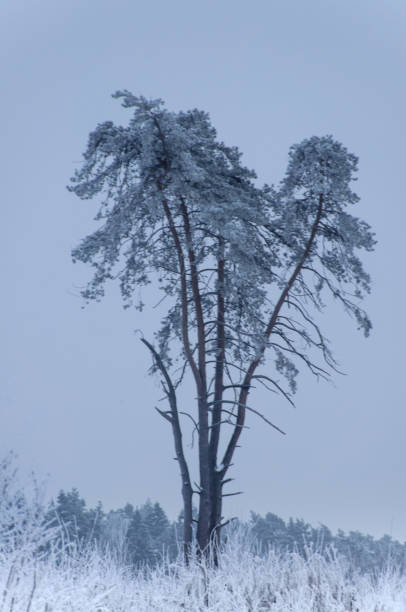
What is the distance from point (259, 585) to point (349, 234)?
8.07 metres

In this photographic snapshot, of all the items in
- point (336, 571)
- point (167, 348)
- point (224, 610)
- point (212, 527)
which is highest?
point (167, 348)

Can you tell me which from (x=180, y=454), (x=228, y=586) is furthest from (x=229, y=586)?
(x=180, y=454)

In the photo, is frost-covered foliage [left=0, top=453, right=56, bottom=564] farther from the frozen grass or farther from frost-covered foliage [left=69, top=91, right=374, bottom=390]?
frost-covered foliage [left=69, top=91, right=374, bottom=390]

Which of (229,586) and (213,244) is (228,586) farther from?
(213,244)

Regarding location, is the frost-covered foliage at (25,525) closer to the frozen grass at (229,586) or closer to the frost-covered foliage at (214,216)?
the frozen grass at (229,586)

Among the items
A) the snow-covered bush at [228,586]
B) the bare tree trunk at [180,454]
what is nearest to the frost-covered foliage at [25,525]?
the snow-covered bush at [228,586]

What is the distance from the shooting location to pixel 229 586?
32.6ft

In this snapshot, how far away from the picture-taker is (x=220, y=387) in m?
14.4

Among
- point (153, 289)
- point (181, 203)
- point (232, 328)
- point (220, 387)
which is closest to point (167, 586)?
point (220, 387)

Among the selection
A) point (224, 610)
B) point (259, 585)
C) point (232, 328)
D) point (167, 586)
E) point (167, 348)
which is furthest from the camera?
point (167, 348)

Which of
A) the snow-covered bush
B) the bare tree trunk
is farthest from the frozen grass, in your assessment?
the bare tree trunk

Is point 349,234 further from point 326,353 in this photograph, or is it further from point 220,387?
point 220,387

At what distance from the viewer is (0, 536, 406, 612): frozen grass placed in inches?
322

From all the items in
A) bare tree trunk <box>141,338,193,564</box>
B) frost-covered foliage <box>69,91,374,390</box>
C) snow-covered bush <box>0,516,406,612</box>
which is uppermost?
frost-covered foliage <box>69,91,374,390</box>
